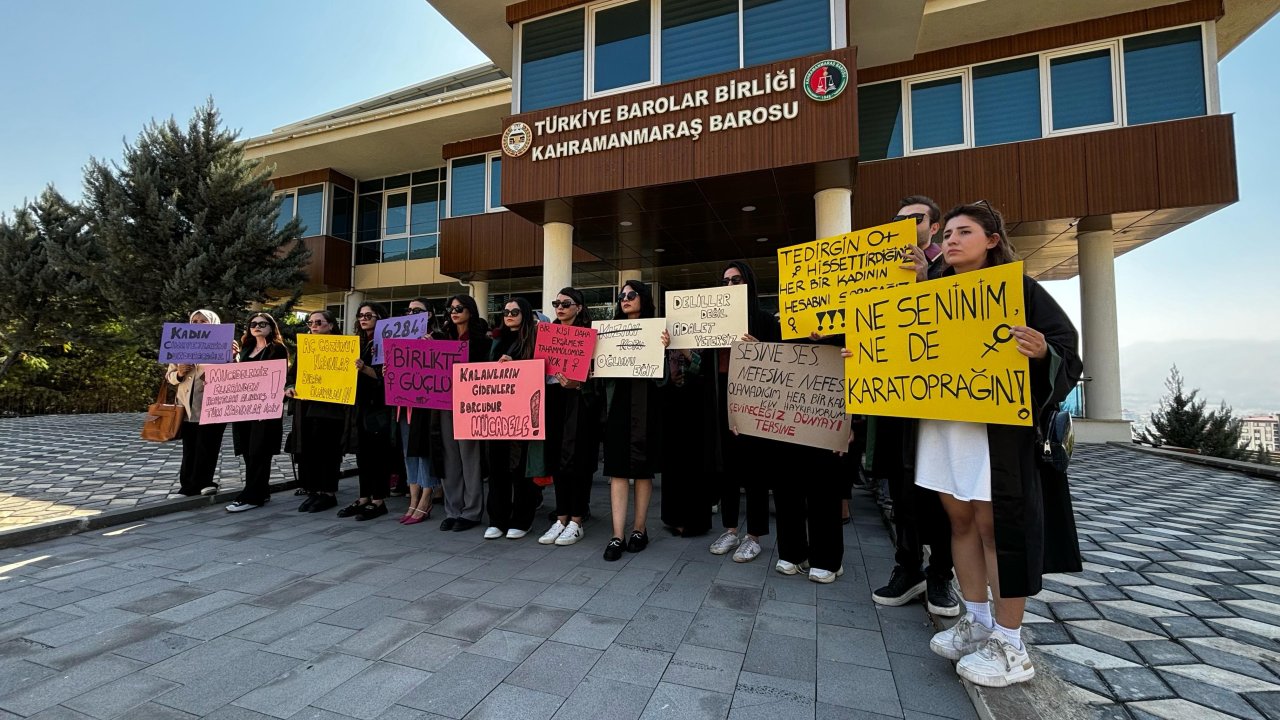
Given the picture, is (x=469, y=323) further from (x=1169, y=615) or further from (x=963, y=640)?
(x=1169, y=615)

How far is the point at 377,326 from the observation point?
5547mm

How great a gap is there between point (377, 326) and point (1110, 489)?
916cm

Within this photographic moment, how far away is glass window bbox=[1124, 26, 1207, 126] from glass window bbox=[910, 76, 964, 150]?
9.17 feet

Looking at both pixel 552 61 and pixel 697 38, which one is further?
pixel 552 61

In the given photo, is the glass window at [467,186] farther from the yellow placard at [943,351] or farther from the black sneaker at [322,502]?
the yellow placard at [943,351]

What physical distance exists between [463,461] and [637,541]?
1.83 m

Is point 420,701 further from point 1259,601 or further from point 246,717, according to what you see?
point 1259,601

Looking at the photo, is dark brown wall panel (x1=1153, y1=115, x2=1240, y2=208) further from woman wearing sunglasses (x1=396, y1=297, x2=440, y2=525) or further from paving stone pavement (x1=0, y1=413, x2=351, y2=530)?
paving stone pavement (x1=0, y1=413, x2=351, y2=530)

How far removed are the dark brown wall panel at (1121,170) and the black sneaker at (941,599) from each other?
10.6m

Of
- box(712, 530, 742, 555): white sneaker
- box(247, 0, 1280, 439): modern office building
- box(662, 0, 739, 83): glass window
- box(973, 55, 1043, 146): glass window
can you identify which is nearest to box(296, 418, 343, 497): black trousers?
box(712, 530, 742, 555): white sneaker

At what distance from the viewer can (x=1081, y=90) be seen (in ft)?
34.7

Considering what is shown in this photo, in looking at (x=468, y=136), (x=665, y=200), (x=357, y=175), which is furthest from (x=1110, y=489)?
(x=357, y=175)

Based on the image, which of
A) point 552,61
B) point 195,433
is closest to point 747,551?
point 195,433

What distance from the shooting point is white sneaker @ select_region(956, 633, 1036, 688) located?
2232mm
